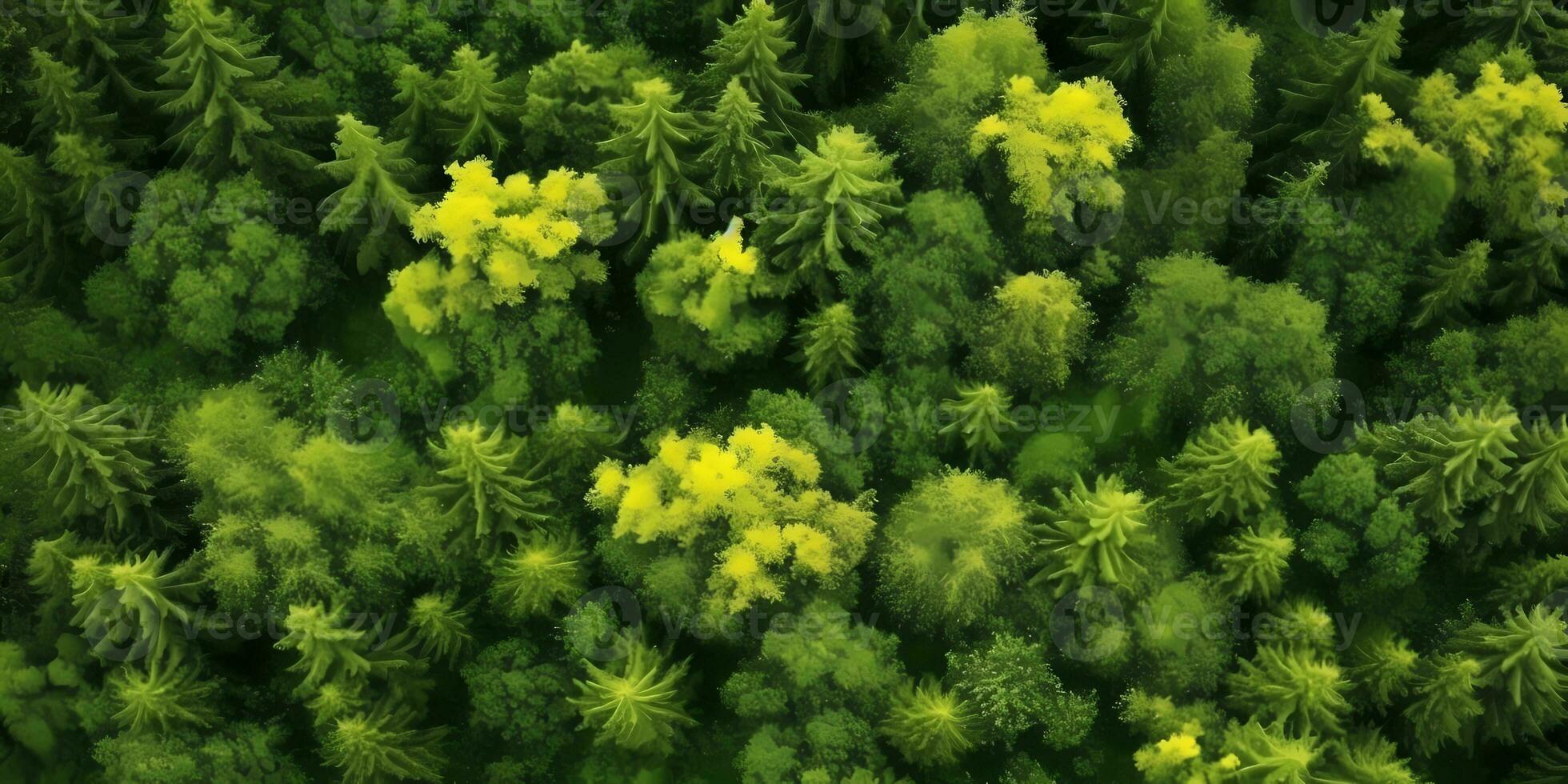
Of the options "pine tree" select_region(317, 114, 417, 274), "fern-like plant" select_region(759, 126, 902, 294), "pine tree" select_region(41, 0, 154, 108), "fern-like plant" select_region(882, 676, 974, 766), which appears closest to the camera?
"fern-like plant" select_region(882, 676, 974, 766)

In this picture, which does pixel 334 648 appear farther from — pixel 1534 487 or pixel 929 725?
pixel 1534 487

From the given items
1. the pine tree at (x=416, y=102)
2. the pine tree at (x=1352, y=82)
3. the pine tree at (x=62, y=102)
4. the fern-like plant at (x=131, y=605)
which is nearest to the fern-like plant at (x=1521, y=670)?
the pine tree at (x=1352, y=82)

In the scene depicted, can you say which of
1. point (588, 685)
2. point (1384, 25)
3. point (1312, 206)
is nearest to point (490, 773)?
point (588, 685)

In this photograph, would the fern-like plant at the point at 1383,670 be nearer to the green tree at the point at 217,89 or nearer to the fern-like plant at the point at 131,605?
the fern-like plant at the point at 131,605

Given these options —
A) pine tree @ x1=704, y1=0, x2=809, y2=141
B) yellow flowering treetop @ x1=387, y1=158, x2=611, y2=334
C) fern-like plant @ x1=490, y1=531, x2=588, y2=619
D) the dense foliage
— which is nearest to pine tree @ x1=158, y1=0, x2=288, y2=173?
the dense foliage

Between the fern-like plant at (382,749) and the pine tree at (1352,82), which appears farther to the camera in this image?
the pine tree at (1352,82)

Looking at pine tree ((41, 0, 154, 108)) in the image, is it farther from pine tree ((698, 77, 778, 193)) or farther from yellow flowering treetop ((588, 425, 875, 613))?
yellow flowering treetop ((588, 425, 875, 613))

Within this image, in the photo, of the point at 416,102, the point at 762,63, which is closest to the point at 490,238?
the point at 416,102
